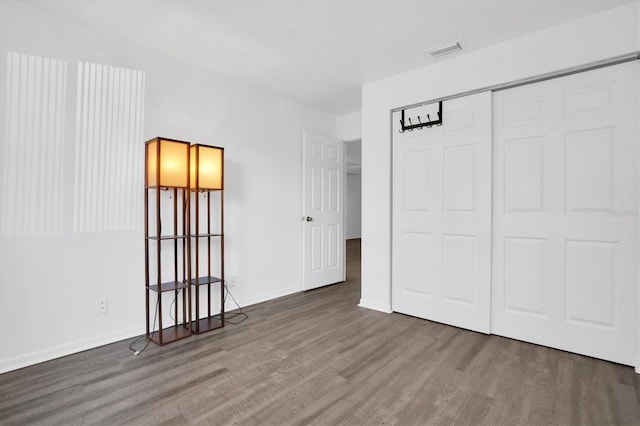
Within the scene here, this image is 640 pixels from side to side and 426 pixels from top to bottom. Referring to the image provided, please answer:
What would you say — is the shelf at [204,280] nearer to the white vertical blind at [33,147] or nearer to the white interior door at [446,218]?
the white vertical blind at [33,147]

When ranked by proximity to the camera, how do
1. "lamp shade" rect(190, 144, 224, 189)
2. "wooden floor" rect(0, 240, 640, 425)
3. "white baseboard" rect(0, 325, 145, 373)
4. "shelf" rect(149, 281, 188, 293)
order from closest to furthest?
"wooden floor" rect(0, 240, 640, 425), "white baseboard" rect(0, 325, 145, 373), "shelf" rect(149, 281, 188, 293), "lamp shade" rect(190, 144, 224, 189)

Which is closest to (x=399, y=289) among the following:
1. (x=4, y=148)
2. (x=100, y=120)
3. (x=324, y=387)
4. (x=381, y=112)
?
(x=324, y=387)

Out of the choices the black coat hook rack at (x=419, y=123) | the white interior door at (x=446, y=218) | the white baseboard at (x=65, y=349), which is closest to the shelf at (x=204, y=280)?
the white baseboard at (x=65, y=349)

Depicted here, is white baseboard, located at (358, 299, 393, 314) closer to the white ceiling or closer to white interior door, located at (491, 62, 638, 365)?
white interior door, located at (491, 62, 638, 365)

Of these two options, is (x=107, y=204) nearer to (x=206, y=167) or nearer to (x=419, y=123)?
(x=206, y=167)

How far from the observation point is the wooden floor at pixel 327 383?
5.79 feet

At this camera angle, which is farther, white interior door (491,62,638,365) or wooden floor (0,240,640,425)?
white interior door (491,62,638,365)

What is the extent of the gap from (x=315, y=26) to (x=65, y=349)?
3.18 meters

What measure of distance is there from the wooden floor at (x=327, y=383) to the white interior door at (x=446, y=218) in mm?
380

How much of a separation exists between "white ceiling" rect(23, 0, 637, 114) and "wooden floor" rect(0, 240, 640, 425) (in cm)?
258

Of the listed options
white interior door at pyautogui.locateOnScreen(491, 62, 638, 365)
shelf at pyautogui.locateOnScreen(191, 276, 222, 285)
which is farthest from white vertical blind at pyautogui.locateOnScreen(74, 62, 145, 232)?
white interior door at pyautogui.locateOnScreen(491, 62, 638, 365)

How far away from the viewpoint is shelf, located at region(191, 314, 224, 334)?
9.64ft

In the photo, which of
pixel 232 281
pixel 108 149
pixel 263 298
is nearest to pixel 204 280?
pixel 232 281

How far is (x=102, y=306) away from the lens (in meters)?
2.66
